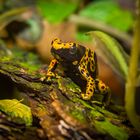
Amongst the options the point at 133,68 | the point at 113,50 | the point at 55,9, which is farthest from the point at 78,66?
the point at 55,9

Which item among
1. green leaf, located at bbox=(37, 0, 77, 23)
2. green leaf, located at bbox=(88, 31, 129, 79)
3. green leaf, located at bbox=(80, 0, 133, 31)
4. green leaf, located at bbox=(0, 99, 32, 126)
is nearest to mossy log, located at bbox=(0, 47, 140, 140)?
green leaf, located at bbox=(0, 99, 32, 126)

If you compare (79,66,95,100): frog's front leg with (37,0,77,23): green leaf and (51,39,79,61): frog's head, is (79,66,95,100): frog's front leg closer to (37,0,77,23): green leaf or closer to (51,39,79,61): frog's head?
(51,39,79,61): frog's head

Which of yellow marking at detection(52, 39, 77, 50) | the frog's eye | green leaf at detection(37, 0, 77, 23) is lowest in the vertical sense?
the frog's eye

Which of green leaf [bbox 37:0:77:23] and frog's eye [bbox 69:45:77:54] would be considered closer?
frog's eye [bbox 69:45:77:54]

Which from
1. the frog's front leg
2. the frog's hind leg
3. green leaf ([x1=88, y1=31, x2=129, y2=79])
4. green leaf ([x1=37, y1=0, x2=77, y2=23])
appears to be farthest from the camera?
green leaf ([x1=37, y1=0, x2=77, y2=23])

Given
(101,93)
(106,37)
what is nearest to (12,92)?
(101,93)

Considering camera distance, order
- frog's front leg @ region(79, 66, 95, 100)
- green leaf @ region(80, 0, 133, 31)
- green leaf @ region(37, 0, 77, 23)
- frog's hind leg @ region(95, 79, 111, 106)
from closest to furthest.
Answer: frog's front leg @ region(79, 66, 95, 100)
frog's hind leg @ region(95, 79, 111, 106)
green leaf @ region(37, 0, 77, 23)
green leaf @ region(80, 0, 133, 31)

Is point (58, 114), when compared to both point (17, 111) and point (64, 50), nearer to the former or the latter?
point (17, 111)
